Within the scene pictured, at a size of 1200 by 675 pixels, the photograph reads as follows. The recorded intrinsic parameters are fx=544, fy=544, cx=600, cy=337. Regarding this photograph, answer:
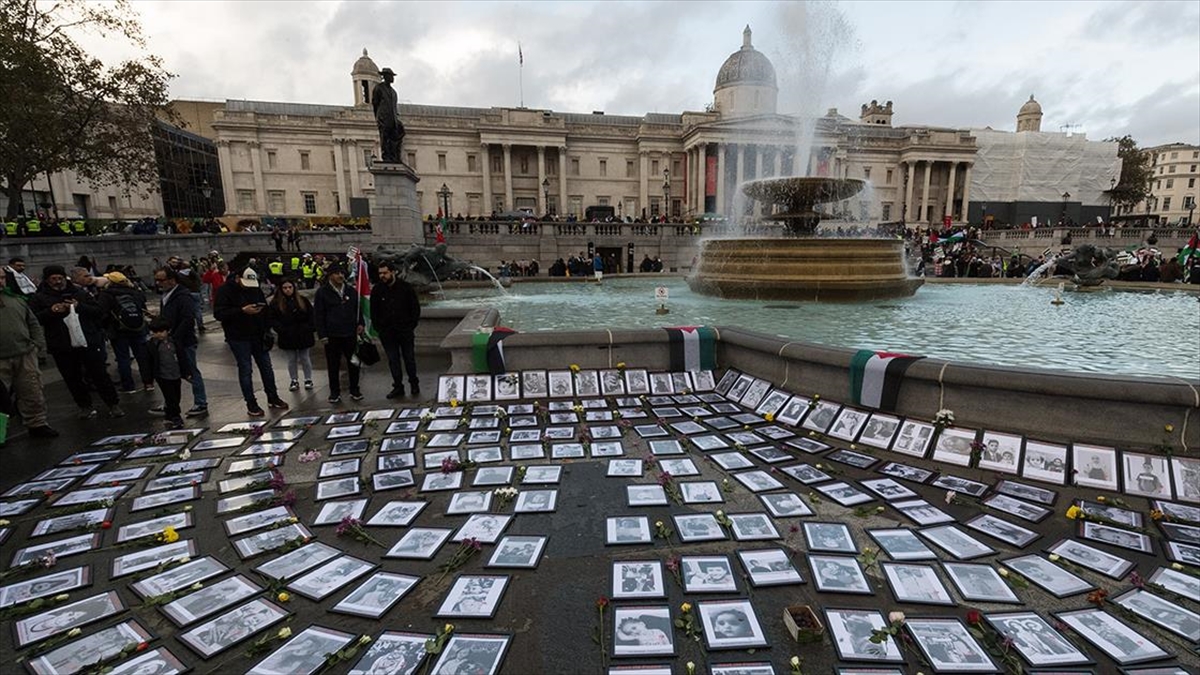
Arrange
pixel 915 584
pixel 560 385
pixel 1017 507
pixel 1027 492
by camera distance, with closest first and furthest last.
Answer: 1. pixel 915 584
2. pixel 1017 507
3. pixel 1027 492
4. pixel 560 385

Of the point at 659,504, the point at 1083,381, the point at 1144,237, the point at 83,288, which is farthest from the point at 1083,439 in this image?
the point at 1144,237

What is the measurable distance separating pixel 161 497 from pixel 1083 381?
25.8 feet

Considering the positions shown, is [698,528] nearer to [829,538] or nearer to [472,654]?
[829,538]

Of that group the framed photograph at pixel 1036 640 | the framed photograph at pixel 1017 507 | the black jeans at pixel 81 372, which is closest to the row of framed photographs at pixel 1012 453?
the framed photograph at pixel 1017 507

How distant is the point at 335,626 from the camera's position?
297 centimetres

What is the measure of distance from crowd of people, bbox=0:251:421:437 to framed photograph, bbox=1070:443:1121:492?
7.29 meters

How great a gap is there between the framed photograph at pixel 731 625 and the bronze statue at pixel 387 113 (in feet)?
55.1

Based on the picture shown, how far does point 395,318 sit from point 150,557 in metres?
4.16

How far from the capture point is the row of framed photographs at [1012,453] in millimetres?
4223

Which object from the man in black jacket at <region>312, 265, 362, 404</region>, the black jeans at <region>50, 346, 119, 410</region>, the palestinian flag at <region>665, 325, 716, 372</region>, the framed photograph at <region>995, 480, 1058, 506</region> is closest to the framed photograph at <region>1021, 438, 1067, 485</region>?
the framed photograph at <region>995, 480, 1058, 506</region>

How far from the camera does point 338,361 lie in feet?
25.4

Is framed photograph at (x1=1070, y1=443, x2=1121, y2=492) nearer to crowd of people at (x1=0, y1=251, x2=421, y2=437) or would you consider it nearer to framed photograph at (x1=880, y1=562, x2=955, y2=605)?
framed photograph at (x1=880, y1=562, x2=955, y2=605)

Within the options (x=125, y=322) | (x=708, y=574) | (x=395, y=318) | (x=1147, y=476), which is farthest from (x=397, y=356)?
(x=1147, y=476)

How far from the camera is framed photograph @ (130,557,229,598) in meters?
3.35
